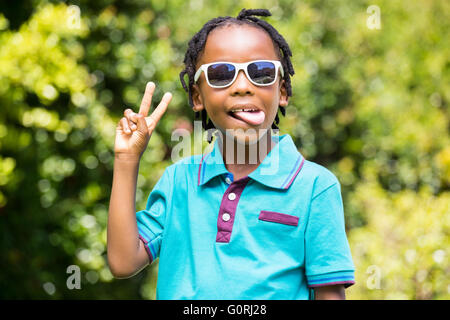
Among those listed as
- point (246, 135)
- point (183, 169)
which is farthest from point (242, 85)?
point (183, 169)

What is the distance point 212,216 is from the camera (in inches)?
68.1

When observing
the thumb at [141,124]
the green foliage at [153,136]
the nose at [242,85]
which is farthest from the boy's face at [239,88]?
the green foliage at [153,136]

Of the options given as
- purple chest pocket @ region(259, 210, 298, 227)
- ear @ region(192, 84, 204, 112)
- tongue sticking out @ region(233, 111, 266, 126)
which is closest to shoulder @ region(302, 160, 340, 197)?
purple chest pocket @ region(259, 210, 298, 227)

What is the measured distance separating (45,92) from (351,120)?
4.70 m

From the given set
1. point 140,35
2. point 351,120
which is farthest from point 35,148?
point 351,120

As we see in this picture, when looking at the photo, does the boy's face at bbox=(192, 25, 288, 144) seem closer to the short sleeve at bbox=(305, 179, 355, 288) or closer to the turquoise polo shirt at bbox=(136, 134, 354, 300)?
the turquoise polo shirt at bbox=(136, 134, 354, 300)

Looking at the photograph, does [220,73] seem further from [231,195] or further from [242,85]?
[231,195]

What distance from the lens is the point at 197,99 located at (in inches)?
77.2

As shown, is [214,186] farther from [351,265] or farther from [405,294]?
[405,294]

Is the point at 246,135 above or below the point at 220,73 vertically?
below

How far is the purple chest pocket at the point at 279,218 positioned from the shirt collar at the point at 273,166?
9 cm

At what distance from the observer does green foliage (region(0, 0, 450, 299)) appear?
3.96m

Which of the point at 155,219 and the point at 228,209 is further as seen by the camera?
the point at 155,219

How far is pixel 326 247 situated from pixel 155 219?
58cm
